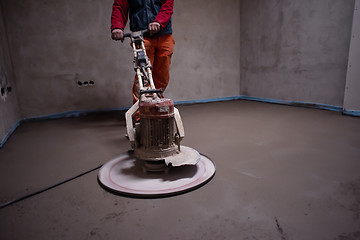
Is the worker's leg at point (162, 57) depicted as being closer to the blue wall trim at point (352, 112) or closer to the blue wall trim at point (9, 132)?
the blue wall trim at point (9, 132)

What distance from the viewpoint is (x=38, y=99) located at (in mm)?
3156

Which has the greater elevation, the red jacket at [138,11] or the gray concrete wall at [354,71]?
the red jacket at [138,11]

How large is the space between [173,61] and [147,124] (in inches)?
110

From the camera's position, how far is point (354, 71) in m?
2.72

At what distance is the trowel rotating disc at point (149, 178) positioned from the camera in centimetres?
124

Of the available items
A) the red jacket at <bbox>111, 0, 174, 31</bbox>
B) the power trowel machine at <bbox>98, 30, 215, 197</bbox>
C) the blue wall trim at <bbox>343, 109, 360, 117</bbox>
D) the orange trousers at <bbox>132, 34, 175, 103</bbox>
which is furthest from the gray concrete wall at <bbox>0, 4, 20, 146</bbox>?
the blue wall trim at <bbox>343, 109, 360, 117</bbox>

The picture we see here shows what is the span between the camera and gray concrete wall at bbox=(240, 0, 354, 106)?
10.2ft

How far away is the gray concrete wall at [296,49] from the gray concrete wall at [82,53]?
2.28ft

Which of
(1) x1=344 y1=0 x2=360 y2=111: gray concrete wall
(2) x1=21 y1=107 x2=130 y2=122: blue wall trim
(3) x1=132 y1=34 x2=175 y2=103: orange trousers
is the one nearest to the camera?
(3) x1=132 y1=34 x2=175 y2=103: orange trousers

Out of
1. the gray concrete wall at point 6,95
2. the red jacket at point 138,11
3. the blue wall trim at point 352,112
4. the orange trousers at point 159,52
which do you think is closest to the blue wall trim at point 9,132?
the gray concrete wall at point 6,95

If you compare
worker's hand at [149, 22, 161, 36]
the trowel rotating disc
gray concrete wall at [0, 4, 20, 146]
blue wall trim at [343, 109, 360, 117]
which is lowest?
blue wall trim at [343, 109, 360, 117]

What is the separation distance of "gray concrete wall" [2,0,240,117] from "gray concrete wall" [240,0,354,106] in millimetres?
695

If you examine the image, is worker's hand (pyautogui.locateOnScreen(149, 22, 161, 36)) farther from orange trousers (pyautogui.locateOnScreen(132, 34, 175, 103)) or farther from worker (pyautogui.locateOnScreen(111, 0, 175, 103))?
orange trousers (pyautogui.locateOnScreen(132, 34, 175, 103))

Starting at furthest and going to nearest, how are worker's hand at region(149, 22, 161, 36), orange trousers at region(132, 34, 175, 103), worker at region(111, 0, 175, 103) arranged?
orange trousers at region(132, 34, 175, 103) < worker at region(111, 0, 175, 103) < worker's hand at region(149, 22, 161, 36)
